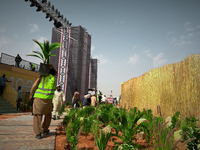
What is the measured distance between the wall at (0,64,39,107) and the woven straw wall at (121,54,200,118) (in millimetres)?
10827

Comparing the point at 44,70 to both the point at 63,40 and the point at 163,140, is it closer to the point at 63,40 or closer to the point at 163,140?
the point at 163,140

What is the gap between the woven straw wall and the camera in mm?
3801

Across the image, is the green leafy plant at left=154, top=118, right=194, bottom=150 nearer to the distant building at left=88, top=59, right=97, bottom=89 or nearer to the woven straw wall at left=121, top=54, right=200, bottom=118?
the woven straw wall at left=121, top=54, right=200, bottom=118

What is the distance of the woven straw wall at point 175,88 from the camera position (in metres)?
3.80

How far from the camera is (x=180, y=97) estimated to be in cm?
429

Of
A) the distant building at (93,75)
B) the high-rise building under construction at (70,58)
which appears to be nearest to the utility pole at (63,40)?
the high-rise building under construction at (70,58)

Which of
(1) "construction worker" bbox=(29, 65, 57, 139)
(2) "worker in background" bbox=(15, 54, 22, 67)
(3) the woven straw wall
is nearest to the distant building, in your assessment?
(2) "worker in background" bbox=(15, 54, 22, 67)

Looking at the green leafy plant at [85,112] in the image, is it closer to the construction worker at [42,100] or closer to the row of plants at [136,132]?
the row of plants at [136,132]

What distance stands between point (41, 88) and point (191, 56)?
402 cm

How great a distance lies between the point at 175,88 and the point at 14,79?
1530cm

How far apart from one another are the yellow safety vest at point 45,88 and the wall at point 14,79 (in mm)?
10071

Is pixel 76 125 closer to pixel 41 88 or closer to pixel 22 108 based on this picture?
pixel 41 88

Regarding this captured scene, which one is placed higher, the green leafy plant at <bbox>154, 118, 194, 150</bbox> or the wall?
the wall

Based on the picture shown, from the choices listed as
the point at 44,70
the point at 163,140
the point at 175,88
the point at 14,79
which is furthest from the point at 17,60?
the point at 163,140
